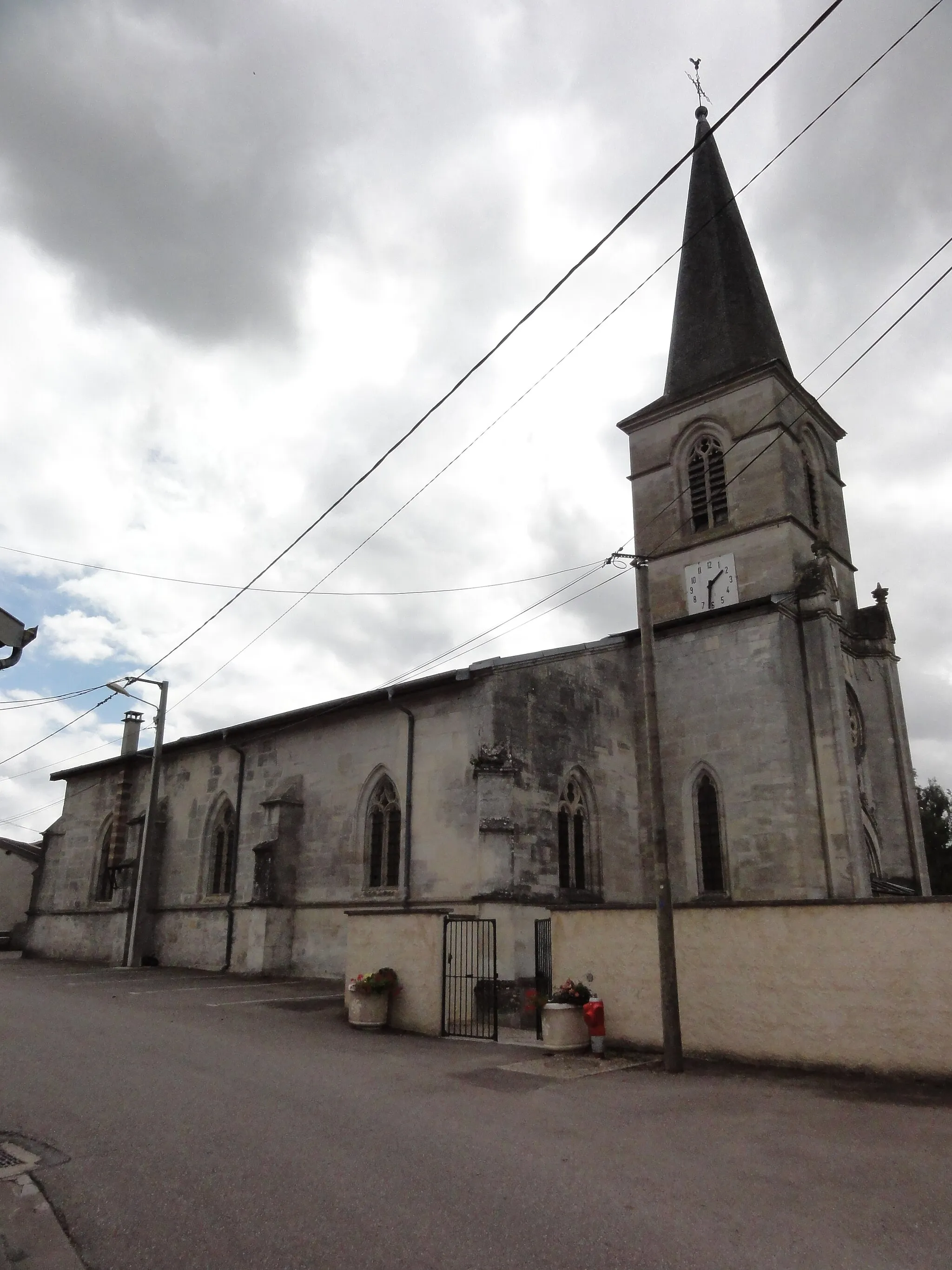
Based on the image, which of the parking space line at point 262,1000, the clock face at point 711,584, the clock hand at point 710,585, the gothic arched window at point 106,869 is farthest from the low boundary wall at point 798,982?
Answer: the gothic arched window at point 106,869

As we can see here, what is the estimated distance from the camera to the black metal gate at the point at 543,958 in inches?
578

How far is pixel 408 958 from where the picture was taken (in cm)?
1381

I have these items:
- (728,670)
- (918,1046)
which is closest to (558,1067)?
(918,1046)

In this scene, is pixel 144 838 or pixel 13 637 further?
pixel 144 838

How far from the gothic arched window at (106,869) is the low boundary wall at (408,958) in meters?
16.5

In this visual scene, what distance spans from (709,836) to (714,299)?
1669 cm

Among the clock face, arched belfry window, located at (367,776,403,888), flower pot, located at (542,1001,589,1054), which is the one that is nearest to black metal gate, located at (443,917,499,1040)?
flower pot, located at (542,1001,589,1054)

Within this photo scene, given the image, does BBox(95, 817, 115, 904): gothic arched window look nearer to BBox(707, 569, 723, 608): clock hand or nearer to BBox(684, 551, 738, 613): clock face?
BBox(684, 551, 738, 613): clock face

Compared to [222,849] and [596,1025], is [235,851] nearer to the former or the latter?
[222,849]

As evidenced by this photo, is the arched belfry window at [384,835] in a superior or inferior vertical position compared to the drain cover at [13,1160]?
superior

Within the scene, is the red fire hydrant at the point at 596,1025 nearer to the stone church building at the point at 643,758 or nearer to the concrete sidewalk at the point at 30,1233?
the stone church building at the point at 643,758

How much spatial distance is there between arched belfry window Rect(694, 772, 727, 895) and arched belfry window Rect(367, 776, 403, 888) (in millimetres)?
6715

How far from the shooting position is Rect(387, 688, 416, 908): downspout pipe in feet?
60.4

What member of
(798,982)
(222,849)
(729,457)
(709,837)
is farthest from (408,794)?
(729,457)
